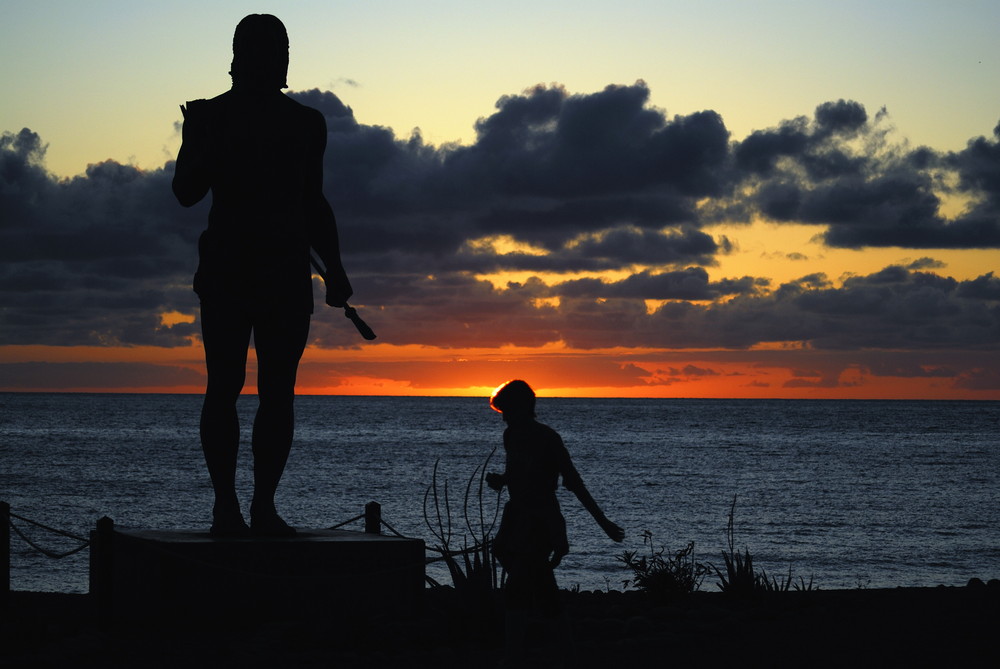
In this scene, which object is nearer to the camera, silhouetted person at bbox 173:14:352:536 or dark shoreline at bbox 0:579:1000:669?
dark shoreline at bbox 0:579:1000:669

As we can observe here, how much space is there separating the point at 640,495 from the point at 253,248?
35655mm

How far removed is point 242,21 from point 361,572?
12.3 ft

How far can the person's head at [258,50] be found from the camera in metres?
7.88

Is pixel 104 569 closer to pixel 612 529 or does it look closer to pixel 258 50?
pixel 258 50

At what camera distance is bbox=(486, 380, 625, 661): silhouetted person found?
241 inches

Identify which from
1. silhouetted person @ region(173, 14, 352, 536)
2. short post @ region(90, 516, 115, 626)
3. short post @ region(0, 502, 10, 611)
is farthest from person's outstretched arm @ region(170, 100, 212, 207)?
short post @ region(0, 502, 10, 611)

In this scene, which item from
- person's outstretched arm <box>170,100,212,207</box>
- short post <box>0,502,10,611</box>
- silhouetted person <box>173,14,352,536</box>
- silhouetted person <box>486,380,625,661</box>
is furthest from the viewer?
short post <box>0,502,10,611</box>

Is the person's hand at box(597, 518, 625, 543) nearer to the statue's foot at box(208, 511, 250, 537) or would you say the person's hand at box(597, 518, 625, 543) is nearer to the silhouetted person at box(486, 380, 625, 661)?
the silhouetted person at box(486, 380, 625, 661)

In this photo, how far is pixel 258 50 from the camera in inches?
311

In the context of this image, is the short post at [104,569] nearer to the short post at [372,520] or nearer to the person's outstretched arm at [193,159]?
the short post at [372,520]

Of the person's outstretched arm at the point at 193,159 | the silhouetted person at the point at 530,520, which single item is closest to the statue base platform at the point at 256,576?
the silhouetted person at the point at 530,520

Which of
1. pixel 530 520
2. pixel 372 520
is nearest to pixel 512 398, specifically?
pixel 530 520

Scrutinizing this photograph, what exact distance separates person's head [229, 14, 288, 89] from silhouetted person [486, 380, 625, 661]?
304 cm

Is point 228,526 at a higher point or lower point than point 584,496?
lower
